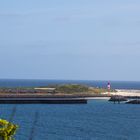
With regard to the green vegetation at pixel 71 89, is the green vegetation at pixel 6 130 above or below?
below

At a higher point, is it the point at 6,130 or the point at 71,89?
the point at 71,89

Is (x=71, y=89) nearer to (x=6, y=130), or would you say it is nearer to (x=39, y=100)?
(x=39, y=100)

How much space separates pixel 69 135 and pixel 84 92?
110343 mm

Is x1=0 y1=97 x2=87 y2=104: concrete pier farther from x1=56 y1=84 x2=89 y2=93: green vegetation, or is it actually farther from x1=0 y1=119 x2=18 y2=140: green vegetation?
x1=0 y1=119 x2=18 y2=140: green vegetation

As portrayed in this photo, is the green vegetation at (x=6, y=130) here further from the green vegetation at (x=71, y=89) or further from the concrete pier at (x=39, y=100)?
the green vegetation at (x=71, y=89)

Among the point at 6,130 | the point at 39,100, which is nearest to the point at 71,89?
the point at 39,100

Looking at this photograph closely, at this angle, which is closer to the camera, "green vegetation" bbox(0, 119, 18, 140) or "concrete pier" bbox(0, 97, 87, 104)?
"green vegetation" bbox(0, 119, 18, 140)

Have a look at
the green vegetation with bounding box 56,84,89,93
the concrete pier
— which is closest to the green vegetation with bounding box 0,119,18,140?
the concrete pier

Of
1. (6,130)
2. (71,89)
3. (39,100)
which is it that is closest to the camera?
(6,130)

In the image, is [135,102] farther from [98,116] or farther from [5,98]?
[98,116]

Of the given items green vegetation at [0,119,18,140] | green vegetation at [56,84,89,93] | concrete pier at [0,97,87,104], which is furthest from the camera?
green vegetation at [56,84,89,93]

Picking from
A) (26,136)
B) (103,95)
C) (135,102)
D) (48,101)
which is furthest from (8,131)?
(103,95)

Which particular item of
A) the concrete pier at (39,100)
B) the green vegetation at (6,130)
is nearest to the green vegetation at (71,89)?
the concrete pier at (39,100)

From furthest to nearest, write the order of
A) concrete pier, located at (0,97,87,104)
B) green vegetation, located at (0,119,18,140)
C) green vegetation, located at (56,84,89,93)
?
green vegetation, located at (56,84,89,93) < concrete pier, located at (0,97,87,104) < green vegetation, located at (0,119,18,140)
